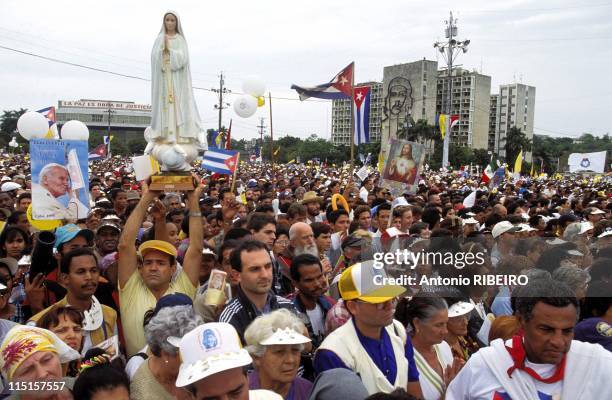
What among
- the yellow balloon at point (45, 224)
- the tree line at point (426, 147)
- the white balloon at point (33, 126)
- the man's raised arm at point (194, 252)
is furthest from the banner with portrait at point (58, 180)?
the tree line at point (426, 147)

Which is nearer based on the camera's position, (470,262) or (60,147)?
(470,262)

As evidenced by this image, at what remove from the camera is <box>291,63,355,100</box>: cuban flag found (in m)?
12.9

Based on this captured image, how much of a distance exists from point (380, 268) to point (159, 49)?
131 inches

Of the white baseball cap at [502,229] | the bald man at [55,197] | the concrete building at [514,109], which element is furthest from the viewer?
the concrete building at [514,109]

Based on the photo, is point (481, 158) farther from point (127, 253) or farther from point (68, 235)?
point (127, 253)

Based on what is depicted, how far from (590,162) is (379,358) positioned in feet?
93.4

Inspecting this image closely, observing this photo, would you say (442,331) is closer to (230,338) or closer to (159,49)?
(230,338)

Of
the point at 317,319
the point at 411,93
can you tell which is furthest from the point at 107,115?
the point at 317,319

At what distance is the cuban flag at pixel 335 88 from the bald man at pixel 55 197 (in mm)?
7510

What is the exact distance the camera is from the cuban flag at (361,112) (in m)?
12.9

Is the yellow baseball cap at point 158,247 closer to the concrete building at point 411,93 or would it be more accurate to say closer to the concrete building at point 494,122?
the concrete building at point 411,93

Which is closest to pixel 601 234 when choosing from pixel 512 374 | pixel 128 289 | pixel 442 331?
pixel 442 331

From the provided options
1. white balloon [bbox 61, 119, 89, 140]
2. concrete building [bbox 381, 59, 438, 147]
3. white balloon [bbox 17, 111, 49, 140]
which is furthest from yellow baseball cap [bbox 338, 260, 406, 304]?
concrete building [bbox 381, 59, 438, 147]

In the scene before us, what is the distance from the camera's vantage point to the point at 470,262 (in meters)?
5.39
